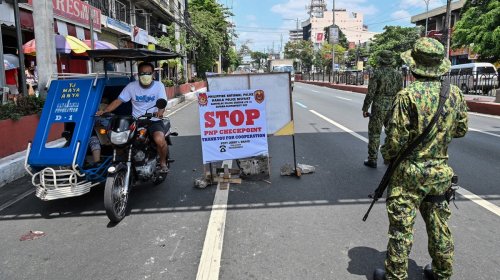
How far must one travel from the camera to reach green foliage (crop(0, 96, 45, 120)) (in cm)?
744

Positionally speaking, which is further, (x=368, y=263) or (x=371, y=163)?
(x=371, y=163)

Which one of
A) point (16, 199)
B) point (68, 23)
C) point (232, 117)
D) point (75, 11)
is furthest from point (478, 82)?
point (16, 199)

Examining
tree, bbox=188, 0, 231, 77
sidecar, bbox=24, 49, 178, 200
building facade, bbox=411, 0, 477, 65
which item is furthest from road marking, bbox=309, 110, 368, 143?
building facade, bbox=411, 0, 477, 65

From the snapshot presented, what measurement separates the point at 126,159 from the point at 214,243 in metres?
1.71

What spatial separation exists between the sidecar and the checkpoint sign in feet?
3.62

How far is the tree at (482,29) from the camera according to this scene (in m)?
20.2

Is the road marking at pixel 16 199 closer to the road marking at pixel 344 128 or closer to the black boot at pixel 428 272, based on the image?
the black boot at pixel 428 272

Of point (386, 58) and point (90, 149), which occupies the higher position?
point (386, 58)

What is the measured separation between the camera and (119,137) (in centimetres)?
500

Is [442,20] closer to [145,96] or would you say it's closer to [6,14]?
[6,14]

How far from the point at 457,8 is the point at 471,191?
50193mm

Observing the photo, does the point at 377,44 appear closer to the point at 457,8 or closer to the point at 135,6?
the point at 457,8

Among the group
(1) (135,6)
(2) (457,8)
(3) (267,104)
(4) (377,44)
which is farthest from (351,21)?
(3) (267,104)

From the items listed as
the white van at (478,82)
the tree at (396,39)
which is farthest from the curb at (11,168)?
the tree at (396,39)
